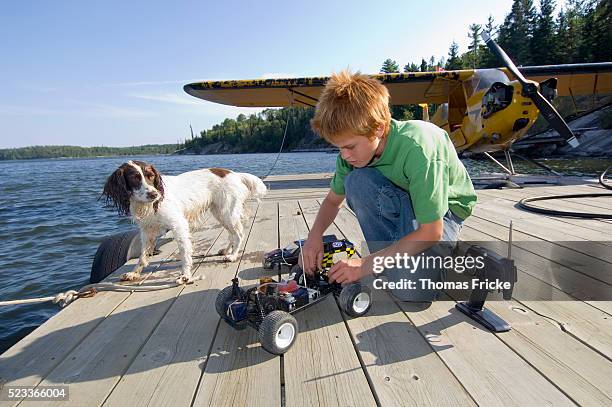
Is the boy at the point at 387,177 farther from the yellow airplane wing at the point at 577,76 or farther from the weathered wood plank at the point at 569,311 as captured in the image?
the yellow airplane wing at the point at 577,76

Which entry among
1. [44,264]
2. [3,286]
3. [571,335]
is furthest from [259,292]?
[44,264]

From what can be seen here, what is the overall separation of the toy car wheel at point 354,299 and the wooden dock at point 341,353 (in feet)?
0.24

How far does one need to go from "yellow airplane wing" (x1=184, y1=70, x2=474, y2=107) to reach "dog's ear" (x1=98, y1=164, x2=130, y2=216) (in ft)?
23.8

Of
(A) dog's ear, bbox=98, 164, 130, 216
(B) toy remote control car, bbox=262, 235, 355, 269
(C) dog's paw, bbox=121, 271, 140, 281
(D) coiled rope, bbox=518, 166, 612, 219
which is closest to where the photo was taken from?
(B) toy remote control car, bbox=262, 235, 355, 269

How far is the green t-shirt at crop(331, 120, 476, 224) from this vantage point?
1.91m

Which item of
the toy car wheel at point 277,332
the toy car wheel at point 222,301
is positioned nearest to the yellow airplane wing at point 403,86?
the toy car wheel at point 222,301

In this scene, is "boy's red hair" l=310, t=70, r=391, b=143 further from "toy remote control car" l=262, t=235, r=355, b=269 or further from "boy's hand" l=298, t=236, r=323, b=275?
"toy remote control car" l=262, t=235, r=355, b=269

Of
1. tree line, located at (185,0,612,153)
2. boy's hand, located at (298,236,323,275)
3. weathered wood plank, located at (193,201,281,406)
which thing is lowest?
weathered wood plank, located at (193,201,281,406)

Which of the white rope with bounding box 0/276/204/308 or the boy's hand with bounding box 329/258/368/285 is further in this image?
the white rope with bounding box 0/276/204/308

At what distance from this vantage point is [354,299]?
7.27 ft

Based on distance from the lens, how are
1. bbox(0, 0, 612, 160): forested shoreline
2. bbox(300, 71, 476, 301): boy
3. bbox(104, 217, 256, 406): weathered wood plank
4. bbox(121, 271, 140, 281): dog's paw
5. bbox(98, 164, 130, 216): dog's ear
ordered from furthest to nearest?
1. bbox(0, 0, 612, 160): forested shoreline
2. bbox(121, 271, 140, 281): dog's paw
3. bbox(98, 164, 130, 216): dog's ear
4. bbox(300, 71, 476, 301): boy
5. bbox(104, 217, 256, 406): weathered wood plank

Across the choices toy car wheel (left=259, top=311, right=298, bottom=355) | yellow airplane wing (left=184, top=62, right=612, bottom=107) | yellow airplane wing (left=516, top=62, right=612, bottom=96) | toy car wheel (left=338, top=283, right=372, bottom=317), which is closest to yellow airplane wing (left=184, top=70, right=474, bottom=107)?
yellow airplane wing (left=184, top=62, right=612, bottom=107)

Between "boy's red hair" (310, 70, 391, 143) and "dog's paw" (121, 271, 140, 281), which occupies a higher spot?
"boy's red hair" (310, 70, 391, 143)

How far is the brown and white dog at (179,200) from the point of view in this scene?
124 inches
